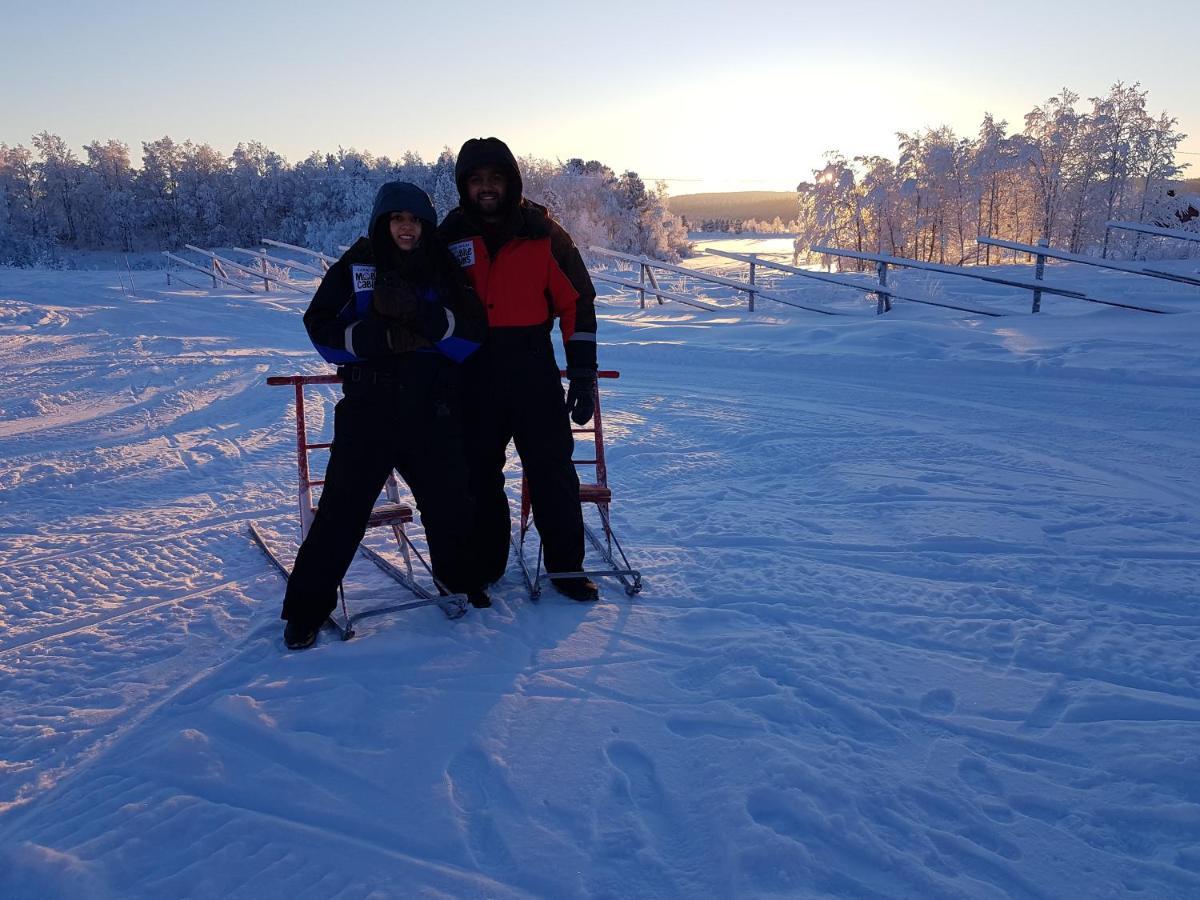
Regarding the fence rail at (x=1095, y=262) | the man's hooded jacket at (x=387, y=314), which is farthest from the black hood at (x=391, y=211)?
the fence rail at (x=1095, y=262)

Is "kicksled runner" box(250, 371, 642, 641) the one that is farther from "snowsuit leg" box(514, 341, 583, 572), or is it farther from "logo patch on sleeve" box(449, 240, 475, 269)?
"logo patch on sleeve" box(449, 240, 475, 269)

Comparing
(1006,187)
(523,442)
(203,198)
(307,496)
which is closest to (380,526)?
(307,496)

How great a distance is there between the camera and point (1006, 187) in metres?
43.8

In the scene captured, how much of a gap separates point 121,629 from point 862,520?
385cm

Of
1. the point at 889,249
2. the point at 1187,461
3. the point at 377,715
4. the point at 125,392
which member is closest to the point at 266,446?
the point at 125,392

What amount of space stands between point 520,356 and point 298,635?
1498 millimetres

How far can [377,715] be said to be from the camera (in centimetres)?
263

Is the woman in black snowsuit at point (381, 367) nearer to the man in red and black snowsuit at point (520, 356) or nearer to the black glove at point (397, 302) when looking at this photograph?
the black glove at point (397, 302)

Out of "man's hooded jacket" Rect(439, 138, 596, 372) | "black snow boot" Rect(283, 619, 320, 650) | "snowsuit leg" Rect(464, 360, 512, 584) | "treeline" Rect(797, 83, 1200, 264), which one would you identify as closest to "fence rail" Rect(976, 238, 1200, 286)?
"man's hooded jacket" Rect(439, 138, 596, 372)

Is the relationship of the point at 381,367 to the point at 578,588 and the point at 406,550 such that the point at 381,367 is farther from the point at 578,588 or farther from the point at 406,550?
the point at 578,588

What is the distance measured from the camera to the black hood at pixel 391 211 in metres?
3.10

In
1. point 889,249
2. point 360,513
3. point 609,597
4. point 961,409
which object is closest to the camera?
point 360,513

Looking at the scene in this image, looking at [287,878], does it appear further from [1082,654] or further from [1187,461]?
[1187,461]

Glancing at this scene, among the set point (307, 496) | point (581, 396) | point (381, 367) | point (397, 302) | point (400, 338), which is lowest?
point (307, 496)
